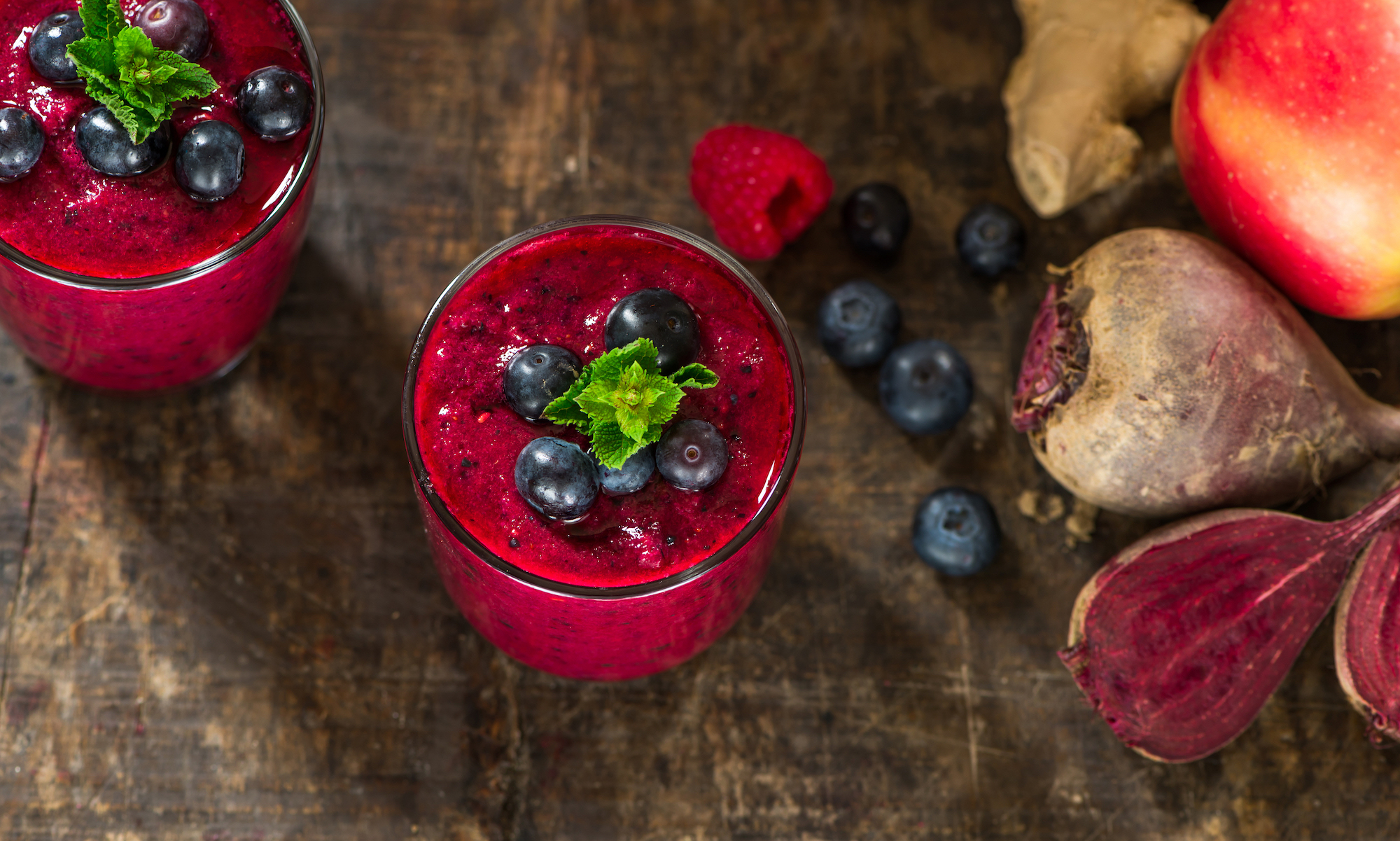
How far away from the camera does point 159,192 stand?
1198 millimetres

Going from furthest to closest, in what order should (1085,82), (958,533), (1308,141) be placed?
1. (1085,82)
2. (958,533)
3. (1308,141)

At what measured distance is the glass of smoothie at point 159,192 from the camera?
3.90ft

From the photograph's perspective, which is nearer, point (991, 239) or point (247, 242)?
point (247, 242)

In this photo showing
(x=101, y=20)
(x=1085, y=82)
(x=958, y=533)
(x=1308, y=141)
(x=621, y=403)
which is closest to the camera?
(x=621, y=403)

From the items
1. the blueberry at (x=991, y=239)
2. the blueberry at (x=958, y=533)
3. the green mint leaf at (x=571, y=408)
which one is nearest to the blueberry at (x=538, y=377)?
the green mint leaf at (x=571, y=408)

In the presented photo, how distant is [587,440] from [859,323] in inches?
22.7

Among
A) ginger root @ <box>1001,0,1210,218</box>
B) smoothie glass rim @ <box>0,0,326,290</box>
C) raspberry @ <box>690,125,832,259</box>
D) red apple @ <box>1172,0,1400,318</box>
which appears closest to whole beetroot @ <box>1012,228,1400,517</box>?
red apple @ <box>1172,0,1400,318</box>

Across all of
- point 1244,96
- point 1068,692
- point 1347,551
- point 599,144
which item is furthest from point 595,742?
point 1244,96

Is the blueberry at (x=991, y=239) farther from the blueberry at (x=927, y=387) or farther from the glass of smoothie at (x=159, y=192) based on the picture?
the glass of smoothie at (x=159, y=192)

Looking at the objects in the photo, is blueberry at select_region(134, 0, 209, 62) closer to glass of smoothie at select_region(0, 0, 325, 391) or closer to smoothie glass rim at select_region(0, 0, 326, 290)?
glass of smoothie at select_region(0, 0, 325, 391)

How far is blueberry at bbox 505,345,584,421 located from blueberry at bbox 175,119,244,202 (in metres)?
0.39

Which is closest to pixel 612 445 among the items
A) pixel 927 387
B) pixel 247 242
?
pixel 247 242

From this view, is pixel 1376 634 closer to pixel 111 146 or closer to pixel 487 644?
pixel 487 644

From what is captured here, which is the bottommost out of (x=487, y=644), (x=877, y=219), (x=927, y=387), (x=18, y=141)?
(x=487, y=644)
